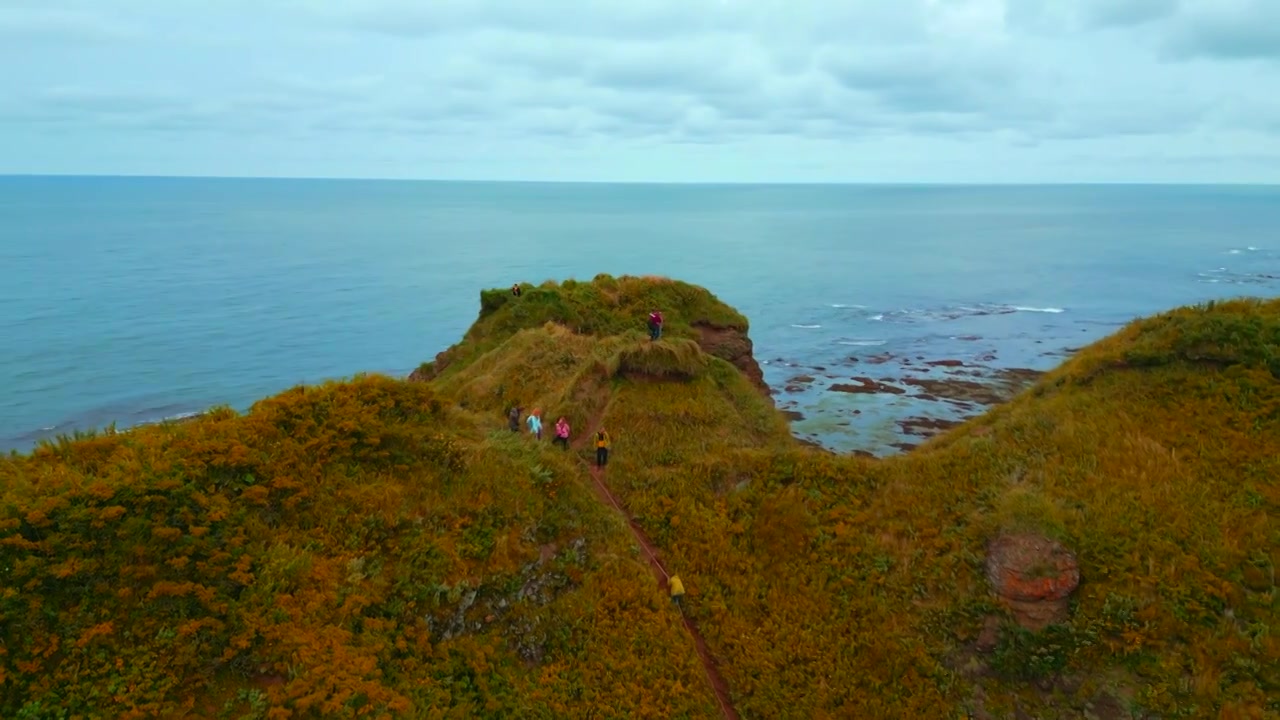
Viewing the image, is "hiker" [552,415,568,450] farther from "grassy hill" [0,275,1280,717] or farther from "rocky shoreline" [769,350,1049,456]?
"rocky shoreline" [769,350,1049,456]

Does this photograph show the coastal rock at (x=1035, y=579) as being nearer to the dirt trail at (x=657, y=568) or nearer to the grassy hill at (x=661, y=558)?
the grassy hill at (x=661, y=558)

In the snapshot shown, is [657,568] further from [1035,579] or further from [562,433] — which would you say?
[1035,579]

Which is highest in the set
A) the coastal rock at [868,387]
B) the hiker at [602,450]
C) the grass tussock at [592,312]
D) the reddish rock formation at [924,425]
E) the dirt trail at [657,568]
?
the grass tussock at [592,312]

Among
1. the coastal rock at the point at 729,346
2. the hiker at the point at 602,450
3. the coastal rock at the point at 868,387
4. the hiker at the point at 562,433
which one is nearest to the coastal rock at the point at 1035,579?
the hiker at the point at 602,450

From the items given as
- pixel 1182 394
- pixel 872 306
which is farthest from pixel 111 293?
pixel 1182 394

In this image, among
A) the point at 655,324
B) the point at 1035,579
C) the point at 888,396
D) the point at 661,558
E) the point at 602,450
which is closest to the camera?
the point at 1035,579

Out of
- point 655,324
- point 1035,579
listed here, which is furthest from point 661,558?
point 655,324
